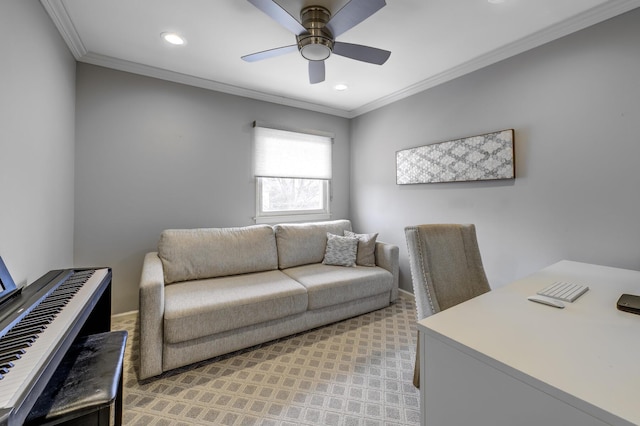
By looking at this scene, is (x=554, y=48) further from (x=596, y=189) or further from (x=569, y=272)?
(x=569, y=272)

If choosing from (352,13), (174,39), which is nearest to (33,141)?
(174,39)

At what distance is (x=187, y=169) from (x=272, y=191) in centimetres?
103

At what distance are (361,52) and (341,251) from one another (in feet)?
6.58

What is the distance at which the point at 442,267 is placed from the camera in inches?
60.2

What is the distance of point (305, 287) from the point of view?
2.44 m

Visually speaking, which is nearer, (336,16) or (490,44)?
(336,16)

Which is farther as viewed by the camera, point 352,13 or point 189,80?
point 189,80

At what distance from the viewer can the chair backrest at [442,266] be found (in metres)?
1.44

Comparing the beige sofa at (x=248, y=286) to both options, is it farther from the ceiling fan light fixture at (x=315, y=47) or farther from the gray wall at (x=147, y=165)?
the ceiling fan light fixture at (x=315, y=47)

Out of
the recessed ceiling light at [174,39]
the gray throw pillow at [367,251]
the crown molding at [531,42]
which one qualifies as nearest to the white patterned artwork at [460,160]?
the crown molding at [531,42]

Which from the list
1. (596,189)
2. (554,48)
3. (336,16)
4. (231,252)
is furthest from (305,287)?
(554,48)

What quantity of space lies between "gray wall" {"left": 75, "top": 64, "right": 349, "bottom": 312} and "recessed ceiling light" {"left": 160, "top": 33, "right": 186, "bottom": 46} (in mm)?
703

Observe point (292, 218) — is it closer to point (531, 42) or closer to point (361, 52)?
point (361, 52)

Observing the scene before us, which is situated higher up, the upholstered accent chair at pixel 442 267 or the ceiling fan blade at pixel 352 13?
the ceiling fan blade at pixel 352 13
